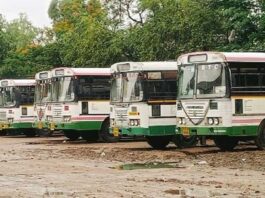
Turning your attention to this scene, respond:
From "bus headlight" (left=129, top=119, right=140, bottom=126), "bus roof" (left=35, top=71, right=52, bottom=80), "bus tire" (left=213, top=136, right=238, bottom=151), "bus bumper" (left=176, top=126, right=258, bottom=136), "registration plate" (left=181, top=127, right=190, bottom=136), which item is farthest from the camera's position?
"bus roof" (left=35, top=71, right=52, bottom=80)

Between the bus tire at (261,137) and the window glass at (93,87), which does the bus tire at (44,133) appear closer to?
the window glass at (93,87)

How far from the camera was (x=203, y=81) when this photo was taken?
A: 738 inches

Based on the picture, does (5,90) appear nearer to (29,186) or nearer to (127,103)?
(127,103)

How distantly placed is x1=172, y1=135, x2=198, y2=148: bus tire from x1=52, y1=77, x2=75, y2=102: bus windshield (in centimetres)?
584

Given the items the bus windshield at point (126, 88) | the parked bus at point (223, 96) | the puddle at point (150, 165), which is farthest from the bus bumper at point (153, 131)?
the puddle at point (150, 165)

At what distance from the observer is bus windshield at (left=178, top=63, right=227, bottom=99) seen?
18453mm

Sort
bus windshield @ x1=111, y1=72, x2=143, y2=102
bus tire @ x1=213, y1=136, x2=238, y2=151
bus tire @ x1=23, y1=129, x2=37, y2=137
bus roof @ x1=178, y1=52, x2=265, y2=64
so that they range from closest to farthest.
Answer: bus roof @ x1=178, y1=52, x2=265, y2=64 < bus tire @ x1=213, y1=136, x2=238, y2=151 < bus windshield @ x1=111, y1=72, x2=143, y2=102 < bus tire @ x1=23, y1=129, x2=37, y2=137

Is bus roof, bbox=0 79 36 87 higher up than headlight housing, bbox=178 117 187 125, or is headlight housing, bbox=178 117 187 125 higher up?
bus roof, bbox=0 79 36 87

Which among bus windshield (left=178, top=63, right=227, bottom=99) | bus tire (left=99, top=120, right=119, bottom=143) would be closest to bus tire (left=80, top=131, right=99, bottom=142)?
bus tire (left=99, top=120, right=119, bottom=143)

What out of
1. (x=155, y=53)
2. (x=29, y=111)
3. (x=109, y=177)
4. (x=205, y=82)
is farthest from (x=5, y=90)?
(x=109, y=177)

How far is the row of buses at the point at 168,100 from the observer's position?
18516mm

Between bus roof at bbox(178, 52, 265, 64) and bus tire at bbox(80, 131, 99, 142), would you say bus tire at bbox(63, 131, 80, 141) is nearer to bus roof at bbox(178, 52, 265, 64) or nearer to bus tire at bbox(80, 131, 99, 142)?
bus tire at bbox(80, 131, 99, 142)

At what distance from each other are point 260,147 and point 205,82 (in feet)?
8.26

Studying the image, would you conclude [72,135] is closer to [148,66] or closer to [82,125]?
[82,125]
